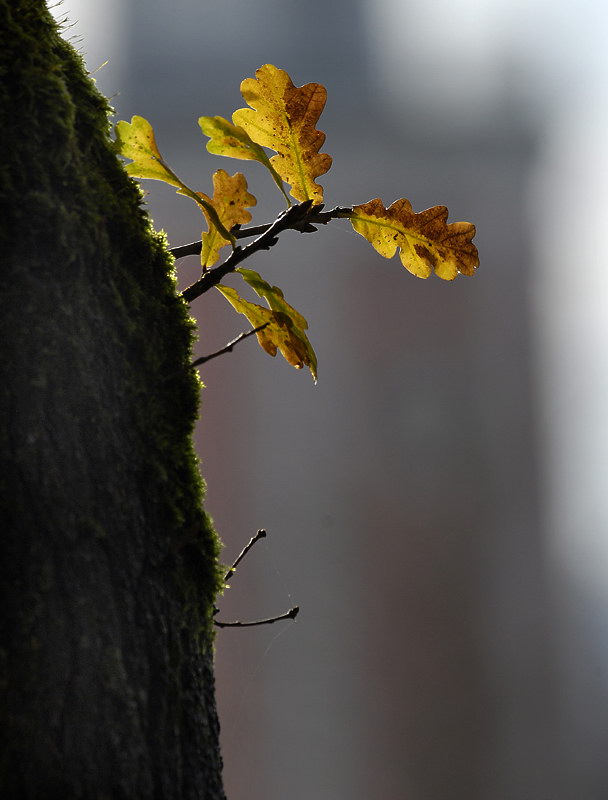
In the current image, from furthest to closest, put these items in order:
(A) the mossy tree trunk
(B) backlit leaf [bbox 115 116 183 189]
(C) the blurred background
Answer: (C) the blurred background
(B) backlit leaf [bbox 115 116 183 189]
(A) the mossy tree trunk

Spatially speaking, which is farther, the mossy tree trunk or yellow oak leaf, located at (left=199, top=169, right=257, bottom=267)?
yellow oak leaf, located at (left=199, top=169, right=257, bottom=267)

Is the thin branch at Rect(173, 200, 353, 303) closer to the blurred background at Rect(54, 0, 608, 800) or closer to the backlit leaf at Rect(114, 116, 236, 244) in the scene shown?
the backlit leaf at Rect(114, 116, 236, 244)

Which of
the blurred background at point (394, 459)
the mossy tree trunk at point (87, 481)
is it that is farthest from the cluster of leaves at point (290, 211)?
the blurred background at point (394, 459)

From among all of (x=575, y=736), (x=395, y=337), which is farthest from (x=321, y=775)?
(x=395, y=337)

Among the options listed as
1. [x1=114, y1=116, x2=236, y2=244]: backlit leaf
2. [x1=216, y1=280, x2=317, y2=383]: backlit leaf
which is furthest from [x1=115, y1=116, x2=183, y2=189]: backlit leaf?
[x1=216, y1=280, x2=317, y2=383]: backlit leaf

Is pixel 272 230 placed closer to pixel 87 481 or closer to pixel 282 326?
pixel 282 326

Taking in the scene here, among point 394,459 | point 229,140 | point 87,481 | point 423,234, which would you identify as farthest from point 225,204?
point 394,459

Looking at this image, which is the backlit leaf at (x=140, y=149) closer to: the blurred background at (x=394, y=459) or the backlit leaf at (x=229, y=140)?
the backlit leaf at (x=229, y=140)

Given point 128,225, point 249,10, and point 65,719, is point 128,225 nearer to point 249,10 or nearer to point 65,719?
point 65,719
